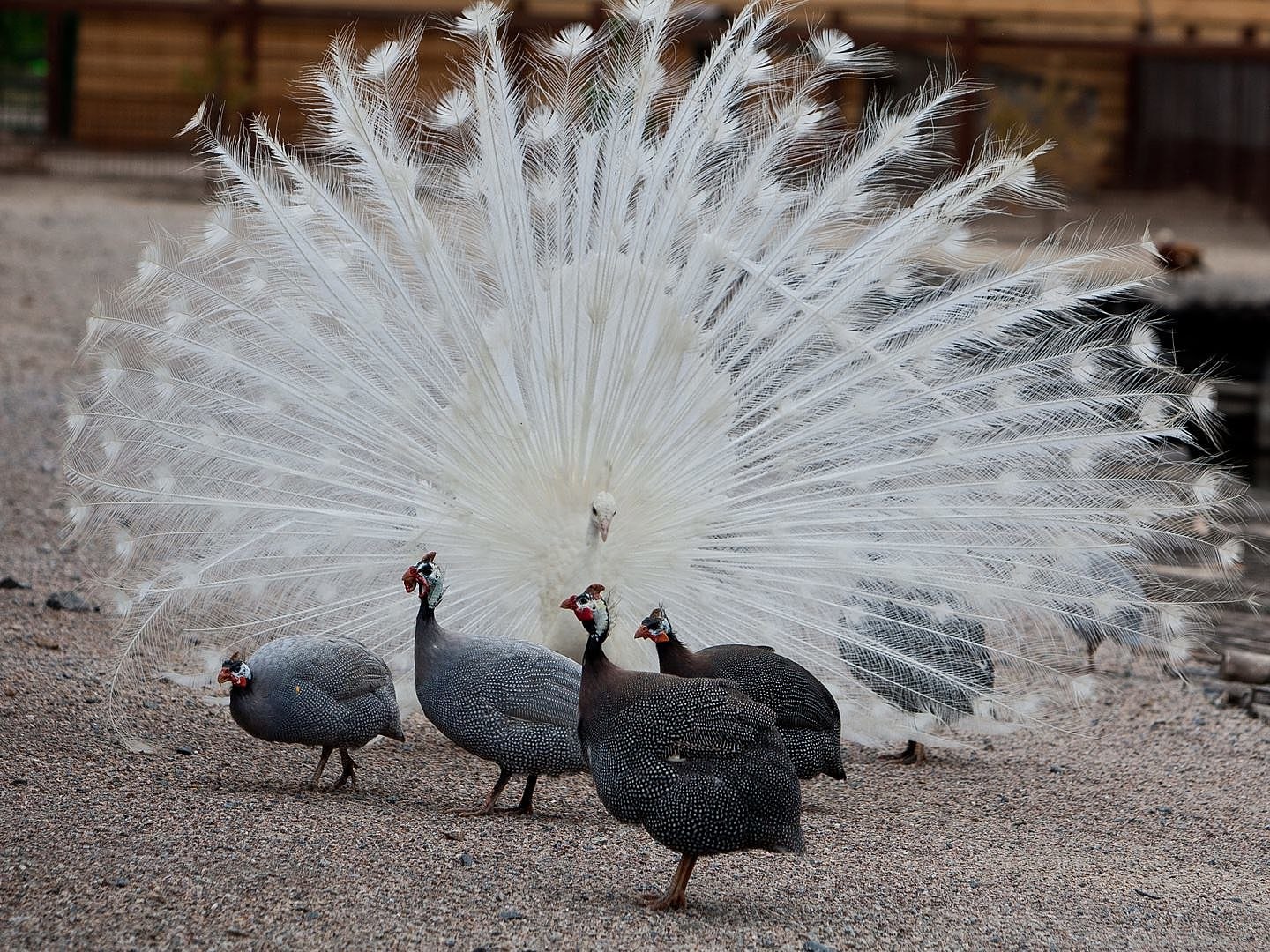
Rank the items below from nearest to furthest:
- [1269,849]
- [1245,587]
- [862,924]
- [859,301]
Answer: [862,924] < [1269,849] < [859,301] < [1245,587]

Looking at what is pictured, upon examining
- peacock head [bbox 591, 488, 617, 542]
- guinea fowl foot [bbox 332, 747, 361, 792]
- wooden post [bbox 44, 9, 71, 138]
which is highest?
wooden post [bbox 44, 9, 71, 138]

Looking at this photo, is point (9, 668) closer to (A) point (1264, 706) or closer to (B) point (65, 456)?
(B) point (65, 456)

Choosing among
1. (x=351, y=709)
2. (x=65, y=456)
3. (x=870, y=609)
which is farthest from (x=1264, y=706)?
(x=65, y=456)

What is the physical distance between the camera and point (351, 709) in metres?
5.26

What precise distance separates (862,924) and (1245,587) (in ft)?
22.6

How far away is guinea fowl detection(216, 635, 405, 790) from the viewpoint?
5.21 meters

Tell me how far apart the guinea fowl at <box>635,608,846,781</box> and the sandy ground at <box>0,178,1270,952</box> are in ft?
0.81

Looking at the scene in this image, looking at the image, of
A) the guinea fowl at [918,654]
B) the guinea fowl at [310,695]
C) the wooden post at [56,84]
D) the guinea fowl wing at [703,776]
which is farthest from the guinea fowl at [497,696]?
the wooden post at [56,84]

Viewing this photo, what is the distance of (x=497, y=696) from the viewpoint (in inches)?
203

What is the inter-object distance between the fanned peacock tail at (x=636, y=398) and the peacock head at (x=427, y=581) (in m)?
0.66

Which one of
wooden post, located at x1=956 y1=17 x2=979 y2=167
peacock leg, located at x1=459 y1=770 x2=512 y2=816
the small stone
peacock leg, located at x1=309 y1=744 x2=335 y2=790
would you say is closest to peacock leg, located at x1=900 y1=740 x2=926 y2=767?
peacock leg, located at x1=459 y1=770 x2=512 y2=816

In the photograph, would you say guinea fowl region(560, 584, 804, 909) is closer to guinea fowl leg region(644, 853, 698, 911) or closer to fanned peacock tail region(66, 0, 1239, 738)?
guinea fowl leg region(644, 853, 698, 911)

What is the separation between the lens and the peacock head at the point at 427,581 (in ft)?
17.2

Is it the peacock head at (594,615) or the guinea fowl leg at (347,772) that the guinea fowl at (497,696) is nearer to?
the guinea fowl leg at (347,772)
